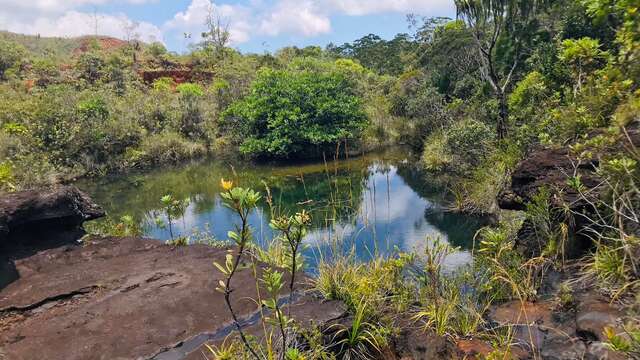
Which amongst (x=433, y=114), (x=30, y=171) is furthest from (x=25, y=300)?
(x=433, y=114)

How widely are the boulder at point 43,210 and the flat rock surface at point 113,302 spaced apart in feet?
1.42

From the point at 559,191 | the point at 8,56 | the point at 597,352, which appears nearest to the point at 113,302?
the point at 597,352

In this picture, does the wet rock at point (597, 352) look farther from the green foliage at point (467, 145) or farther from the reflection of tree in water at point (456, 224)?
the green foliage at point (467, 145)

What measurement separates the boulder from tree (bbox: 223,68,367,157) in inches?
432

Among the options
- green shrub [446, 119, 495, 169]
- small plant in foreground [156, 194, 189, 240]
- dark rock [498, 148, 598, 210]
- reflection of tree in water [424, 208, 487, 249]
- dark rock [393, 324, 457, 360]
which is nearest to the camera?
dark rock [393, 324, 457, 360]

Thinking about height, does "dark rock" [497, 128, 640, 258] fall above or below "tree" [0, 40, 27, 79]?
below

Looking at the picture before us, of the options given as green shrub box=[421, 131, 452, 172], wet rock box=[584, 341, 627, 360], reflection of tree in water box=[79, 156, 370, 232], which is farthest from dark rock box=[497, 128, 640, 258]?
green shrub box=[421, 131, 452, 172]

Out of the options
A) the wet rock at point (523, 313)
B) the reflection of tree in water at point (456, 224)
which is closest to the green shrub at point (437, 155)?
the reflection of tree in water at point (456, 224)

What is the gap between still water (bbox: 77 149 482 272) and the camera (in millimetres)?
8125

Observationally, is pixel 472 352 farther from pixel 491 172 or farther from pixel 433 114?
pixel 433 114

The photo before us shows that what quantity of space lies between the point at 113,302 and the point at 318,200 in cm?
548

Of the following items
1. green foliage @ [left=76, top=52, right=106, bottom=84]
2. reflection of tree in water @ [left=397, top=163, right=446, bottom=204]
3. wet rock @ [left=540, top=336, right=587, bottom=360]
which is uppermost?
green foliage @ [left=76, top=52, right=106, bottom=84]

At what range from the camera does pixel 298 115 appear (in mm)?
17891

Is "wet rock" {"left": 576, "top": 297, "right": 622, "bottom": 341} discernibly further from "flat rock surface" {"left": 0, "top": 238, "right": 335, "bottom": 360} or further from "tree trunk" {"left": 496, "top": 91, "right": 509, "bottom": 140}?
"tree trunk" {"left": 496, "top": 91, "right": 509, "bottom": 140}
